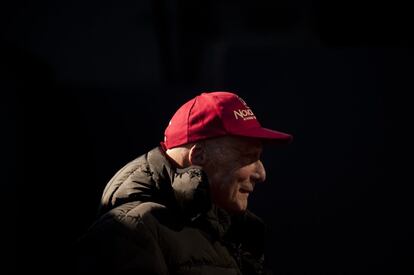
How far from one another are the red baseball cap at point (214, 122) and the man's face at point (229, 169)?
41 millimetres

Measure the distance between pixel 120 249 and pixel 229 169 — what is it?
532mm

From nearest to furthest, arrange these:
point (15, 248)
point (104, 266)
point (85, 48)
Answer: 1. point (104, 266)
2. point (15, 248)
3. point (85, 48)

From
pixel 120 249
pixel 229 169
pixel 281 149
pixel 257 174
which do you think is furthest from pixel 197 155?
pixel 281 149

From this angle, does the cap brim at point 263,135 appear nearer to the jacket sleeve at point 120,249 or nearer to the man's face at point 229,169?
the man's face at point 229,169

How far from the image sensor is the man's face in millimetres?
1873

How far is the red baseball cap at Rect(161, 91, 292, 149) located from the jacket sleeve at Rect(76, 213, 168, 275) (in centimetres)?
41

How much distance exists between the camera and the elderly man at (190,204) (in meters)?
1.53

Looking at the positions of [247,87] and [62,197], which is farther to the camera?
[62,197]

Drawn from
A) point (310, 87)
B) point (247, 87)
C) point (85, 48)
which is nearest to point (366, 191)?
point (310, 87)

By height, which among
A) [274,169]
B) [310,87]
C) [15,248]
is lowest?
[15,248]

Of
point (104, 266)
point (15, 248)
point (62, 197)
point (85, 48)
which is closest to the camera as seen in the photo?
point (104, 266)

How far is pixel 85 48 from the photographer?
409cm

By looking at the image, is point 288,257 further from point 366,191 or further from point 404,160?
point 404,160

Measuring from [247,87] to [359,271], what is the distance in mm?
1240
